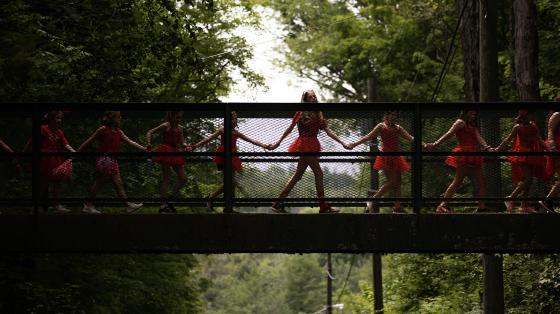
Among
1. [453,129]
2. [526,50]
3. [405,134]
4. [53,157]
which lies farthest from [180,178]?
[526,50]

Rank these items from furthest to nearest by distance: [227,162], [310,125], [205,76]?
1. [205,76]
2. [310,125]
3. [227,162]

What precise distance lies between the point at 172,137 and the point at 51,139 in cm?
134

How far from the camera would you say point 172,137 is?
1095cm

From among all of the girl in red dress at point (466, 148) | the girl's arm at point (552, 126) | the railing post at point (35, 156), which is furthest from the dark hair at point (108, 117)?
the girl's arm at point (552, 126)

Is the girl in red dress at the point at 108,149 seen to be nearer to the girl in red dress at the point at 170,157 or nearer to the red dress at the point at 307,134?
the girl in red dress at the point at 170,157

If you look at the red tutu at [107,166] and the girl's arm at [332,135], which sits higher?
the girl's arm at [332,135]

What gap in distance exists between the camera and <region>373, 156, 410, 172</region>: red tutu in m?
10.9

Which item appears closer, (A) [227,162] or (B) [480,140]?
(A) [227,162]

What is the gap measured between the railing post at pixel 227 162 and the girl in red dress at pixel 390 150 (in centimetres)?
132

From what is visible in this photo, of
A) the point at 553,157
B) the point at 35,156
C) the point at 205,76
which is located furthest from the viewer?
the point at 205,76

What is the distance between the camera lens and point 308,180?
35.4 ft

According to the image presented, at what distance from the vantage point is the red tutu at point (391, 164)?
10852 millimetres

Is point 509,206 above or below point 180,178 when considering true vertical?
below

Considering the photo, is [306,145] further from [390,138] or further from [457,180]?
[457,180]
